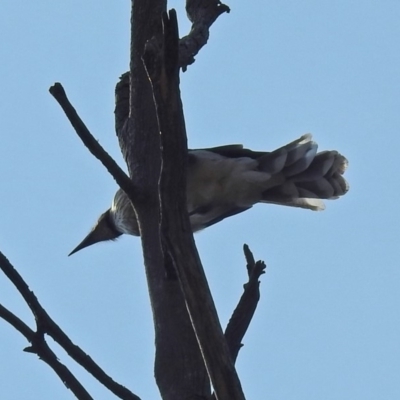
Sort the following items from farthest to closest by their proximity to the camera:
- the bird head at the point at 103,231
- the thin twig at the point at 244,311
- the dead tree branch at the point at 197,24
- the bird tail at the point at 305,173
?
the bird head at the point at 103,231
the bird tail at the point at 305,173
the dead tree branch at the point at 197,24
the thin twig at the point at 244,311

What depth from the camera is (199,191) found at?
454 cm

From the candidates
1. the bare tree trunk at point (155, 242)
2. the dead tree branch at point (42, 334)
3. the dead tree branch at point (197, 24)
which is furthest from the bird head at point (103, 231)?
the dead tree branch at point (42, 334)

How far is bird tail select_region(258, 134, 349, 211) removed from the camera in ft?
13.9

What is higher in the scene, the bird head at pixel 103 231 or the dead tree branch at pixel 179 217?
the bird head at pixel 103 231

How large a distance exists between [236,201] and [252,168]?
0.19 meters

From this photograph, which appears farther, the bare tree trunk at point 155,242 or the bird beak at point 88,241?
the bird beak at point 88,241

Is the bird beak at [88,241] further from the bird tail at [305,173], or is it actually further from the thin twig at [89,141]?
the thin twig at [89,141]

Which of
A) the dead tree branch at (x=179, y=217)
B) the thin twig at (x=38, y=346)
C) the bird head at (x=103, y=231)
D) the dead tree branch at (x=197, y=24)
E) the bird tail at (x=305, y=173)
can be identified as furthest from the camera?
the bird head at (x=103, y=231)

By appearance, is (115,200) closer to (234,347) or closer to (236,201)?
(236,201)

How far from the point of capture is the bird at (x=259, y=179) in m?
4.25

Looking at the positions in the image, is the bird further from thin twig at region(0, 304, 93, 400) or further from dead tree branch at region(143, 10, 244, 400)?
dead tree branch at region(143, 10, 244, 400)

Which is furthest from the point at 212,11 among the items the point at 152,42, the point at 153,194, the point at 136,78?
the point at 152,42

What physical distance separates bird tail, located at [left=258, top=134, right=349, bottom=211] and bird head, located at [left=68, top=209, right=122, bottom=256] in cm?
146

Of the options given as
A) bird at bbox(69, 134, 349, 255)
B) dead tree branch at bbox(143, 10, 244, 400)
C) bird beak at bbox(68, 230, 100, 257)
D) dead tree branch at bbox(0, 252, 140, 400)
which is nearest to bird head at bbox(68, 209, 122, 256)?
bird beak at bbox(68, 230, 100, 257)
